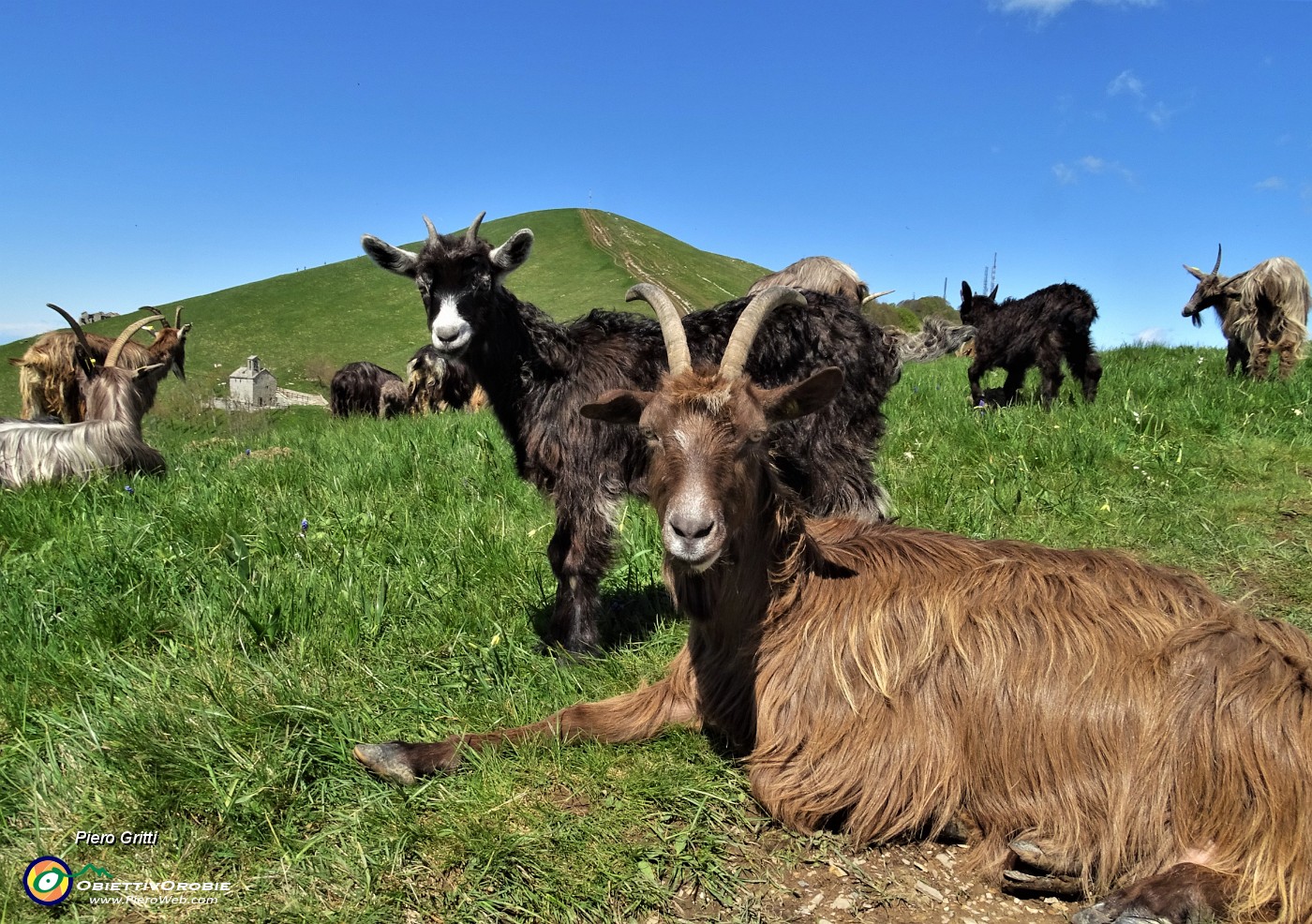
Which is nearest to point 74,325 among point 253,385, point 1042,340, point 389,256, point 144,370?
point 144,370

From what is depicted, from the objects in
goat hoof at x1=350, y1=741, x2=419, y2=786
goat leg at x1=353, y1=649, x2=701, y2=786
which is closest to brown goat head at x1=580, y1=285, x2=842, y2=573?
goat leg at x1=353, y1=649, x2=701, y2=786

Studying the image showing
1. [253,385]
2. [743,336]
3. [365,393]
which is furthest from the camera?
[253,385]

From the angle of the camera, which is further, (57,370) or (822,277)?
(57,370)

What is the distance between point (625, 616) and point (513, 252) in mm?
2196

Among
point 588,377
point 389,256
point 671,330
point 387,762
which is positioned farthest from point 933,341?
point 387,762

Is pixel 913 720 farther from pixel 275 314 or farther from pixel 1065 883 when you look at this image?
pixel 275 314

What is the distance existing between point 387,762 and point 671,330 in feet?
6.41

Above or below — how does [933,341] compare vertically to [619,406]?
above

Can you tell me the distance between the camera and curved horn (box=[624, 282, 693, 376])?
3.01 metres

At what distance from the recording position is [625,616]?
14.4 ft

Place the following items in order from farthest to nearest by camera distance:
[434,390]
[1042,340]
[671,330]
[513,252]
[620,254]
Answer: [620,254] → [434,390] → [1042,340] → [513,252] → [671,330]

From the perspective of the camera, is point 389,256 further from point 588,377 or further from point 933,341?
point 933,341

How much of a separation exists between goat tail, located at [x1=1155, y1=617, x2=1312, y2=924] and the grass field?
1.19 metres

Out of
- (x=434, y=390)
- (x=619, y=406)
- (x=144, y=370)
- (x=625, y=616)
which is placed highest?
(x=434, y=390)
